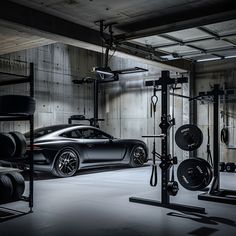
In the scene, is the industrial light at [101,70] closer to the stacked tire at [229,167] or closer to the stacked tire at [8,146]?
the stacked tire at [8,146]

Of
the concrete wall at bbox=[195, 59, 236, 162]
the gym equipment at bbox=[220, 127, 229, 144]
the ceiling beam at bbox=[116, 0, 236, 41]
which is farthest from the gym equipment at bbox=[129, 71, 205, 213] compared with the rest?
the gym equipment at bbox=[220, 127, 229, 144]

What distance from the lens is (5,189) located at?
4801mm

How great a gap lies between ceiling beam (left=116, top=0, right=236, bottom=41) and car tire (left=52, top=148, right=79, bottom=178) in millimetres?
3008

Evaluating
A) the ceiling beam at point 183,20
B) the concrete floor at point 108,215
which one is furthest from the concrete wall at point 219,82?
the ceiling beam at point 183,20

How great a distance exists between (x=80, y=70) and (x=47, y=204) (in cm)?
905

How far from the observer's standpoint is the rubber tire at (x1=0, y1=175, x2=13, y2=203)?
15.6ft

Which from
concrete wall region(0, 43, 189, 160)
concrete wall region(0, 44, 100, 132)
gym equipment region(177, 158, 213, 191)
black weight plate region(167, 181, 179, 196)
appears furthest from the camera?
concrete wall region(0, 43, 189, 160)

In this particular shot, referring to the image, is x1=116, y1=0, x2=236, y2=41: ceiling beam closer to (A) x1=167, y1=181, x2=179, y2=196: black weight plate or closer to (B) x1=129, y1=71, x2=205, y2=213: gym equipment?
(B) x1=129, y1=71, x2=205, y2=213: gym equipment

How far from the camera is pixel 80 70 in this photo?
543 inches

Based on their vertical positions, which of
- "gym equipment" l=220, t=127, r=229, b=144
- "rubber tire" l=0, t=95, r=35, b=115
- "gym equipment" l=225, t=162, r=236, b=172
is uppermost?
"rubber tire" l=0, t=95, r=35, b=115

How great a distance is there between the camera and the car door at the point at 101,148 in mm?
8984

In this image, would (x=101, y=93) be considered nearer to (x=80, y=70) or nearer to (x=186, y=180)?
(x=80, y=70)

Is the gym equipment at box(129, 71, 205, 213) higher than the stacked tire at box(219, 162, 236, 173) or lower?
higher

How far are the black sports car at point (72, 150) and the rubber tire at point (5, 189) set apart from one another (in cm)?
293
